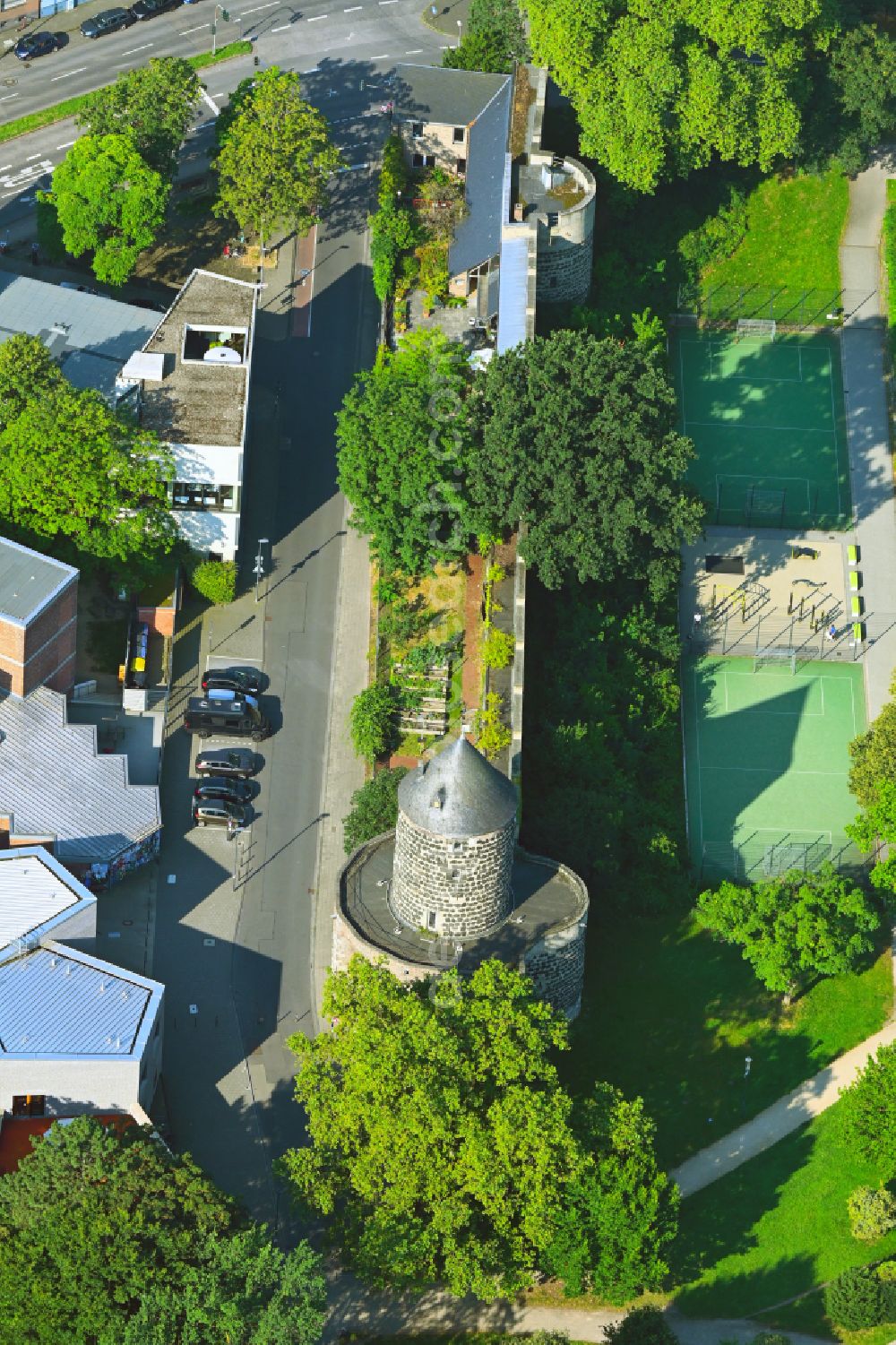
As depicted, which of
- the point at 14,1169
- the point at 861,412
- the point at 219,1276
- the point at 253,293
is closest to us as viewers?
the point at 219,1276

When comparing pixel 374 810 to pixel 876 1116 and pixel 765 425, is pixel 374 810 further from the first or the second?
pixel 765 425

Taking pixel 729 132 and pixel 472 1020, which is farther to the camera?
pixel 729 132

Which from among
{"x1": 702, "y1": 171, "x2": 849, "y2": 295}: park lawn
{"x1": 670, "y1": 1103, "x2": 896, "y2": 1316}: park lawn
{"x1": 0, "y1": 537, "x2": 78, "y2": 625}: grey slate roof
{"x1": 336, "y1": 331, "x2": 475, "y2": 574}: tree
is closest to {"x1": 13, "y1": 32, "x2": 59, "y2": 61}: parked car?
{"x1": 702, "y1": 171, "x2": 849, "y2": 295}: park lawn

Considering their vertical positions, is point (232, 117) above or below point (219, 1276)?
above

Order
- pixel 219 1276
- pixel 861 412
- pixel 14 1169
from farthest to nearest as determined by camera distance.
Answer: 1. pixel 861 412
2. pixel 14 1169
3. pixel 219 1276

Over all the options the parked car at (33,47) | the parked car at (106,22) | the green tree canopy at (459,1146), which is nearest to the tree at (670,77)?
the parked car at (106,22)

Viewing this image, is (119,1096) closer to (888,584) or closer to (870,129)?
(888,584)

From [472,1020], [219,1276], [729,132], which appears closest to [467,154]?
[729,132]

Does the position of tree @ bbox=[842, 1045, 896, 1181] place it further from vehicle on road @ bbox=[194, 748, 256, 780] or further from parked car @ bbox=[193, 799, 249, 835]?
vehicle on road @ bbox=[194, 748, 256, 780]
